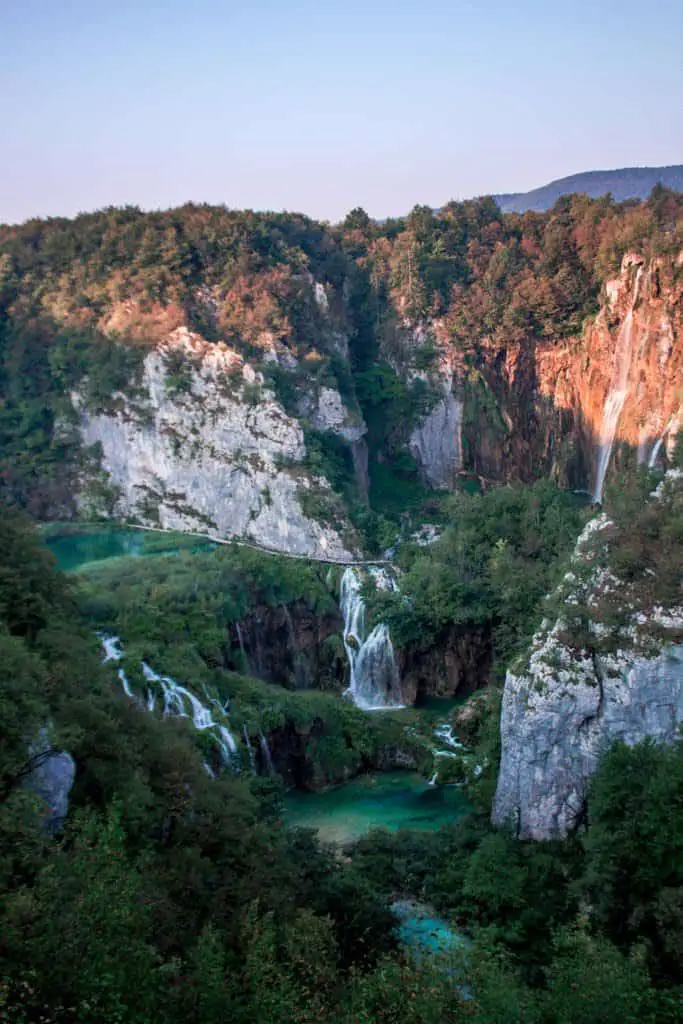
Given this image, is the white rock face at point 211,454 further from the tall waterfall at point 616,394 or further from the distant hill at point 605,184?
the distant hill at point 605,184

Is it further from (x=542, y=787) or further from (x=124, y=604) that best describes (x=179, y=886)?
(x=124, y=604)

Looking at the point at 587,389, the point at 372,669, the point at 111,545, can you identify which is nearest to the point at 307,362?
the point at 111,545

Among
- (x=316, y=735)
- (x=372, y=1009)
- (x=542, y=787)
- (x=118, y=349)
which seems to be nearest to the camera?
(x=372, y=1009)

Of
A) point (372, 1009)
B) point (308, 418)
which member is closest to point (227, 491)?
point (308, 418)

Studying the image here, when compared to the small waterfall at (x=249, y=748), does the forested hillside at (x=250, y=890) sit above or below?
above

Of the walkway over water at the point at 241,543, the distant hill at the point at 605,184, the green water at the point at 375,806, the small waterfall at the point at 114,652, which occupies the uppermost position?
the distant hill at the point at 605,184

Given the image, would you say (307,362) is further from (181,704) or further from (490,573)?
(181,704)

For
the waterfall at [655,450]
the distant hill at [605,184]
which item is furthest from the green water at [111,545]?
the distant hill at [605,184]

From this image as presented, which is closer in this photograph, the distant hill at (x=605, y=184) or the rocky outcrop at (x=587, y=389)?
the rocky outcrop at (x=587, y=389)
